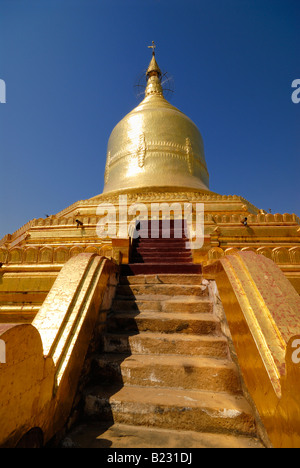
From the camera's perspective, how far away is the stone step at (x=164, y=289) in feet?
10.7

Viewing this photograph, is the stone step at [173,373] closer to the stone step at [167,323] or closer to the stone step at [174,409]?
the stone step at [174,409]

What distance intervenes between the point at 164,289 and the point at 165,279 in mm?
331

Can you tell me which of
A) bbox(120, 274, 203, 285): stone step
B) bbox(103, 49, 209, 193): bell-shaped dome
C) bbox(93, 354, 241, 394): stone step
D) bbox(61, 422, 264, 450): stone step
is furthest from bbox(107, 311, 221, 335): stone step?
bbox(103, 49, 209, 193): bell-shaped dome

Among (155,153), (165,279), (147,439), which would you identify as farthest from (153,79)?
(147,439)

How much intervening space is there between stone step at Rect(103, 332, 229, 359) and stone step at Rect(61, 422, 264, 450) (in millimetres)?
698

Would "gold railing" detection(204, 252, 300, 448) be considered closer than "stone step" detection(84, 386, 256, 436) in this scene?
Yes

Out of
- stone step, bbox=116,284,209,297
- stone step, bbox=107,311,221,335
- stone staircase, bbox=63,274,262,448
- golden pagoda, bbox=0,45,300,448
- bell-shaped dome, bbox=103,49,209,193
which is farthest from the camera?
bell-shaped dome, bbox=103,49,209,193

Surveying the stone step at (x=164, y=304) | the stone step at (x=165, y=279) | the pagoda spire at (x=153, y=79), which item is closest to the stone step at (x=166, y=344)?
the stone step at (x=164, y=304)

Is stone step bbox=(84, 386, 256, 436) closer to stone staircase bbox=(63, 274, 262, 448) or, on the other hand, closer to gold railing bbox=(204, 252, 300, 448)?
stone staircase bbox=(63, 274, 262, 448)

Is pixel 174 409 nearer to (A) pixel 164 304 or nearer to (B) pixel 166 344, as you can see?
(B) pixel 166 344

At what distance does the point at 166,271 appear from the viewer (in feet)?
13.7

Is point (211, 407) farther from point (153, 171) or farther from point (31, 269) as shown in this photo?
point (153, 171)

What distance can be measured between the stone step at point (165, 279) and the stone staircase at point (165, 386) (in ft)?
2.03

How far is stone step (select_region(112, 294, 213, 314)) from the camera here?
2893 millimetres
